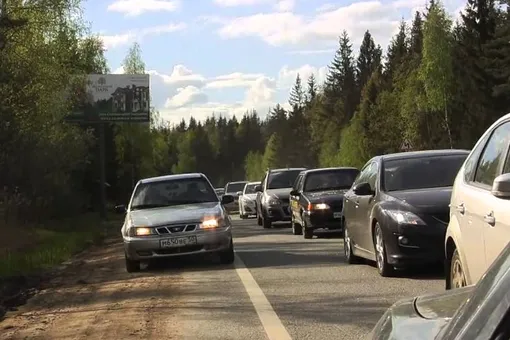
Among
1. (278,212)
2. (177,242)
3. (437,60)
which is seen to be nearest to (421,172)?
(177,242)

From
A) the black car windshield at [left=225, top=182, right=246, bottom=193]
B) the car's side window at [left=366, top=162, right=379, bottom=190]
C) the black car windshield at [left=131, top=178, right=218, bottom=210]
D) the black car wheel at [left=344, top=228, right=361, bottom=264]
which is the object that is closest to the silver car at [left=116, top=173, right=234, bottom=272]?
the black car windshield at [left=131, top=178, right=218, bottom=210]

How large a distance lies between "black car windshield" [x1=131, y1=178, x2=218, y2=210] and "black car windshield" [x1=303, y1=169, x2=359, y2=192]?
540 centimetres

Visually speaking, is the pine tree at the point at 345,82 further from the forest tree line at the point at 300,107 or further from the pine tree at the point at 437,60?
the pine tree at the point at 437,60

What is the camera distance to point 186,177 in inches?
597

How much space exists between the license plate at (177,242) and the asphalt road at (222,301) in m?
0.43

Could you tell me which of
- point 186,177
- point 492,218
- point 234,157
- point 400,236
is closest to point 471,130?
point 186,177

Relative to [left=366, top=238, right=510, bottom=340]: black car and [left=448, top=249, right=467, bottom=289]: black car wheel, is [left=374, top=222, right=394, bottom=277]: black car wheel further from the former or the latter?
[left=366, top=238, right=510, bottom=340]: black car

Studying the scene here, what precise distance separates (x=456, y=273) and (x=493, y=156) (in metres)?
1.15

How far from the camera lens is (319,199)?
727 inches

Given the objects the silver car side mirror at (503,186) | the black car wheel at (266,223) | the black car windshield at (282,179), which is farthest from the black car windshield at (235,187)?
the silver car side mirror at (503,186)

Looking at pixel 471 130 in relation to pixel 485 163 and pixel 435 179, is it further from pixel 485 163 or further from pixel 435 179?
pixel 485 163

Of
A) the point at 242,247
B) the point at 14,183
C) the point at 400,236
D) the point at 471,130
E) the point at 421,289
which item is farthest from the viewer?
the point at 471,130

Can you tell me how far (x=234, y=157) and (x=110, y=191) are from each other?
382 feet

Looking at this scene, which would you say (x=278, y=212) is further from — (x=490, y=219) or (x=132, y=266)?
(x=490, y=219)
